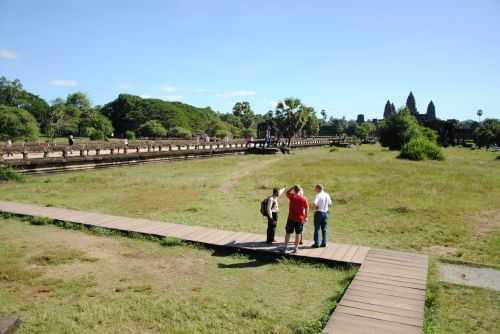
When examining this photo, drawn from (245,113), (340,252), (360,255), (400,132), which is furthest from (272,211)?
(245,113)

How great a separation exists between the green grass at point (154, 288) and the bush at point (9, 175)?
497 inches

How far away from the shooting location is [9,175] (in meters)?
20.6

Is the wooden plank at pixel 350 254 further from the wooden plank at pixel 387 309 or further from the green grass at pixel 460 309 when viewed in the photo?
the wooden plank at pixel 387 309

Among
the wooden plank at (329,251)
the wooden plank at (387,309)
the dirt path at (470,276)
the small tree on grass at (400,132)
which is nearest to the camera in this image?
the wooden plank at (387,309)

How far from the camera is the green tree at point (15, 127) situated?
143 ft

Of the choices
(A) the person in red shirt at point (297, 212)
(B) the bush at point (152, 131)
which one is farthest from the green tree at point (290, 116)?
(A) the person in red shirt at point (297, 212)

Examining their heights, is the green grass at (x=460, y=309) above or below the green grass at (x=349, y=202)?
below

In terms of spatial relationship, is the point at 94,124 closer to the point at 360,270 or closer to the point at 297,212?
the point at 297,212

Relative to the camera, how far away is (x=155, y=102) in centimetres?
11944

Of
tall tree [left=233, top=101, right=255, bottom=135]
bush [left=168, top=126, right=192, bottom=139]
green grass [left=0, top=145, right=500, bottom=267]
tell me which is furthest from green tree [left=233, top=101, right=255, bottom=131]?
green grass [left=0, top=145, right=500, bottom=267]

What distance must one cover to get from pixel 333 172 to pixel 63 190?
18.2 m

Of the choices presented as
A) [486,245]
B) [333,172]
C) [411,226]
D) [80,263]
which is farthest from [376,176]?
[80,263]

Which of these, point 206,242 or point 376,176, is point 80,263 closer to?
point 206,242

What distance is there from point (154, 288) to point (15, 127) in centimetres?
4639
